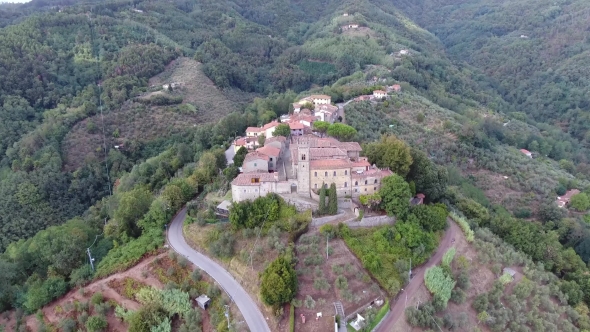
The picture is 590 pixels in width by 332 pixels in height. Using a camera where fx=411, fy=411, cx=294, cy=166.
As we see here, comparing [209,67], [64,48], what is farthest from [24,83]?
[209,67]

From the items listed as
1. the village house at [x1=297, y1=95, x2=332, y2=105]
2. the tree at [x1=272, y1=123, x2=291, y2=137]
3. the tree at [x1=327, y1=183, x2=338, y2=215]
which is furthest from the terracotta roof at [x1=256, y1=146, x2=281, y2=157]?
the village house at [x1=297, y1=95, x2=332, y2=105]

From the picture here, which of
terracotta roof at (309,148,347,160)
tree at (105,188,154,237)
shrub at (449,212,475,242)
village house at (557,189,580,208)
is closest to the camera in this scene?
terracotta roof at (309,148,347,160)

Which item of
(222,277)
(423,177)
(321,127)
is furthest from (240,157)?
(423,177)

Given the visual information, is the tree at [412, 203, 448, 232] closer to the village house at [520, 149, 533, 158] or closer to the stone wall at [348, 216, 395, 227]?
the stone wall at [348, 216, 395, 227]

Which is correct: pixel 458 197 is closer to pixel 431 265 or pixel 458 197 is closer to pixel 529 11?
pixel 431 265

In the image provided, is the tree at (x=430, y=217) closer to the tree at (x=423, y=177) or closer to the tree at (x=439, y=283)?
the tree at (x=423, y=177)

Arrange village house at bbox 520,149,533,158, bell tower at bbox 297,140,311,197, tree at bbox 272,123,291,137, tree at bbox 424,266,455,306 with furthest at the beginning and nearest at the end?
village house at bbox 520,149,533,158 → tree at bbox 272,123,291,137 → bell tower at bbox 297,140,311,197 → tree at bbox 424,266,455,306

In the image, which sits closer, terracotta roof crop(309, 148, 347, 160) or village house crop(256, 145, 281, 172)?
terracotta roof crop(309, 148, 347, 160)
